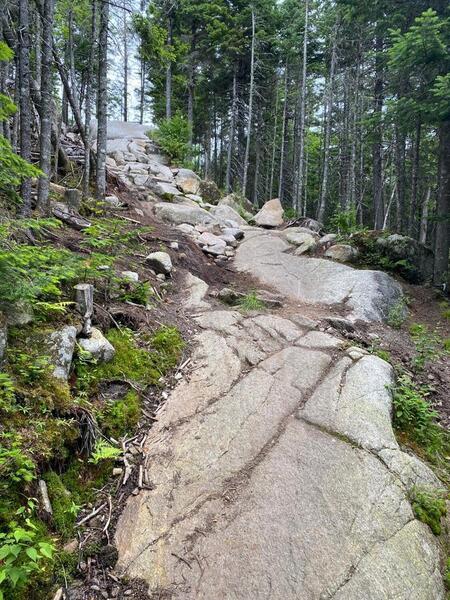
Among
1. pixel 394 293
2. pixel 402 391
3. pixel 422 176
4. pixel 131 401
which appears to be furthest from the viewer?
pixel 422 176

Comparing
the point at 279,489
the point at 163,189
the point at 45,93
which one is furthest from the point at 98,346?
the point at 163,189

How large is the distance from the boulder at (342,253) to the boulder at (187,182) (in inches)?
309

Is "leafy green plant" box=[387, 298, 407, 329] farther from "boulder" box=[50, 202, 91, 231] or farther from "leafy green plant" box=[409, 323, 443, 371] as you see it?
"boulder" box=[50, 202, 91, 231]

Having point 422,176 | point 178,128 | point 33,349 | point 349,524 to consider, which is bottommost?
point 349,524

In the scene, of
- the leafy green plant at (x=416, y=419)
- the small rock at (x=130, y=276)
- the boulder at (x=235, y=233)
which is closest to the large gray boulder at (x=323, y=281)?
the boulder at (x=235, y=233)

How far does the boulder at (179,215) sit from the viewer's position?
11.9 metres

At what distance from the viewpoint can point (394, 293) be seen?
8289 mm

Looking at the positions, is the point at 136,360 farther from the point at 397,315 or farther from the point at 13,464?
the point at 397,315

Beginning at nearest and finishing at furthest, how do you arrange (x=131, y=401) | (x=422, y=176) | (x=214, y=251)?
1. (x=131, y=401)
2. (x=214, y=251)
3. (x=422, y=176)

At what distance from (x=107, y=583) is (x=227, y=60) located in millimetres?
25283

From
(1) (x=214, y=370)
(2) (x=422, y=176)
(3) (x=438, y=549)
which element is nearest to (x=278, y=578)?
(3) (x=438, y=549)

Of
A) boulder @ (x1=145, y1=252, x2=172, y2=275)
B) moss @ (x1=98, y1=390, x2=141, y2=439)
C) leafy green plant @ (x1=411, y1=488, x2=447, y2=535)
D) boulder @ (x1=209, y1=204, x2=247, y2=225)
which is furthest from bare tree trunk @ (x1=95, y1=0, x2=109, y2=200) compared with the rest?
leafy green plant @ (x1=411, y1=488, x2=447, y2=535)

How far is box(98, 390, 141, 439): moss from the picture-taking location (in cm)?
343

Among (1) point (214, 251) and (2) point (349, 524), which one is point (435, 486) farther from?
(1) point (214, 251)
